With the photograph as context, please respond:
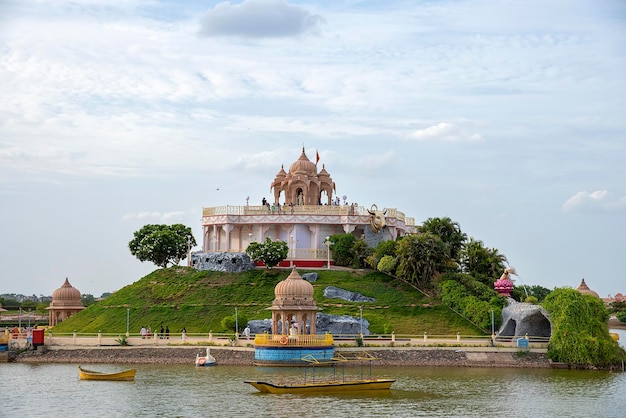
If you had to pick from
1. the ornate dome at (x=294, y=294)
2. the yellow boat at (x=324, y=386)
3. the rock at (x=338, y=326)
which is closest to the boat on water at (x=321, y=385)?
the yellow boat at (x=324, y=386)

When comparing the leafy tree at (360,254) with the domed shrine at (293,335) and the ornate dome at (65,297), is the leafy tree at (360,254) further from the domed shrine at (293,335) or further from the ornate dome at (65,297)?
the ornate dome at (65,297)

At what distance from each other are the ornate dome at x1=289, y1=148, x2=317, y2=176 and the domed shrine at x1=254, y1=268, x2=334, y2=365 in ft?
103

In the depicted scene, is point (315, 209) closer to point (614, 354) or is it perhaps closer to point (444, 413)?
point (614, 354)

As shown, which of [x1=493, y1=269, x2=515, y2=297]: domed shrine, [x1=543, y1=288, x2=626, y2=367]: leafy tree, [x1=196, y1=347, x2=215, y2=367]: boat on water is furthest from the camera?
[x1=493, y1=269, x2=515, y2=297]: domed shrine

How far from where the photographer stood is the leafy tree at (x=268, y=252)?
88.8 metres

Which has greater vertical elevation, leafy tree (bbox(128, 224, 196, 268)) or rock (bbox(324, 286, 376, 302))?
leafy tree (bbox(128, 224, 196, 268))

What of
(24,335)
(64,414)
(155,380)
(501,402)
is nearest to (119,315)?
(24,335)

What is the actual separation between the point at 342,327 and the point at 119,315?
20506 mm

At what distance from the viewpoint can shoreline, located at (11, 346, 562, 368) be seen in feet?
223

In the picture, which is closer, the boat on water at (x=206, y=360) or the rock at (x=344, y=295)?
the boat on water at (x=206, y=360)

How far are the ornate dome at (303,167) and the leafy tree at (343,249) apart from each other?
11112mm

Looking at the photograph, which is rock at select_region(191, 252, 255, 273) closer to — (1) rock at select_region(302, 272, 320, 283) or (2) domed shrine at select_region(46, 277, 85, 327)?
(1) rock at select_region(302, 272, 320, 283)

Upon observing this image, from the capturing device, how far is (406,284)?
85312mm

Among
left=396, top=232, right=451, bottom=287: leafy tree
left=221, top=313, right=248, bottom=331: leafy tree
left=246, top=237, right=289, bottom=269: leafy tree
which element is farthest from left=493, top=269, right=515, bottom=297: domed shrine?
left=221, top=313, right=248, bottom=331: leafy tree
